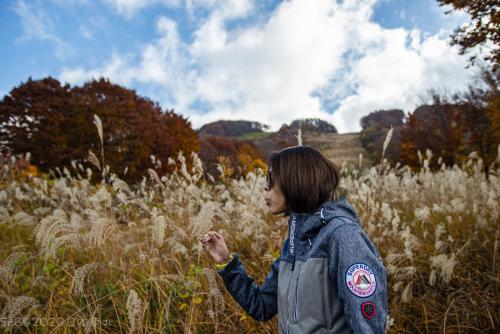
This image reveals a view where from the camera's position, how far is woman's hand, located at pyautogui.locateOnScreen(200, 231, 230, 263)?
72.2 inches

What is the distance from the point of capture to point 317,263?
134 cm

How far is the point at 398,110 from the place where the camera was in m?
60.7

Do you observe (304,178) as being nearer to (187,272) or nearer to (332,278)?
(332,278)

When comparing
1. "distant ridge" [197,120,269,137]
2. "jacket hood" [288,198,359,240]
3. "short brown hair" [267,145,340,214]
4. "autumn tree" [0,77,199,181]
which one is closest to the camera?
"jacket hood" [288,198,359,240]

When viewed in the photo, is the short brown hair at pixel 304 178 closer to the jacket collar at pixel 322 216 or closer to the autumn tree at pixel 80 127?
the jacket collar at pixel 322 216

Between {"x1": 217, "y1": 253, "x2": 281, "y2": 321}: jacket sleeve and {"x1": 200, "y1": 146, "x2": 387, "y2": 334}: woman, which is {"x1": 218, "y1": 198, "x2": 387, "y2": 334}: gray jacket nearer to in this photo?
{"x1": 200, "y1": 146, "x2": 387, "y2": 334}: woman

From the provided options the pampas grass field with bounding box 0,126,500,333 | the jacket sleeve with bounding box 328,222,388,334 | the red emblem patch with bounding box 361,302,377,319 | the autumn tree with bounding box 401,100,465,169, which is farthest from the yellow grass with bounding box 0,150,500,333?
the autumn tree with bounding box 401,100,465,169

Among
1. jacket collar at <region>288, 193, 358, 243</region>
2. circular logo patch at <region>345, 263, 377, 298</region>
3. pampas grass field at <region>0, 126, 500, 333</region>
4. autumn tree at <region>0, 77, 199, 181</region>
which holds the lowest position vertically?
pampas grass field at <region>0, 126, 500, 333</region>

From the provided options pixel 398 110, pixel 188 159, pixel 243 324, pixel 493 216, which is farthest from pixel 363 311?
pixel 398 110

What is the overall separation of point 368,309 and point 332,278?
175mm

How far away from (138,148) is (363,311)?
38.3 ft

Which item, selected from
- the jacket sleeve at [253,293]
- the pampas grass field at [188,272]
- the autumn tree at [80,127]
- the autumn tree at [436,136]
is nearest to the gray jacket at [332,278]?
the jacket sleeve at [253,293]

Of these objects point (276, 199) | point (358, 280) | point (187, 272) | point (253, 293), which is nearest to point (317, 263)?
point (358, 280)

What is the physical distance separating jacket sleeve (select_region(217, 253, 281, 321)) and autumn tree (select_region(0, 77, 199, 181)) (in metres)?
9.76
